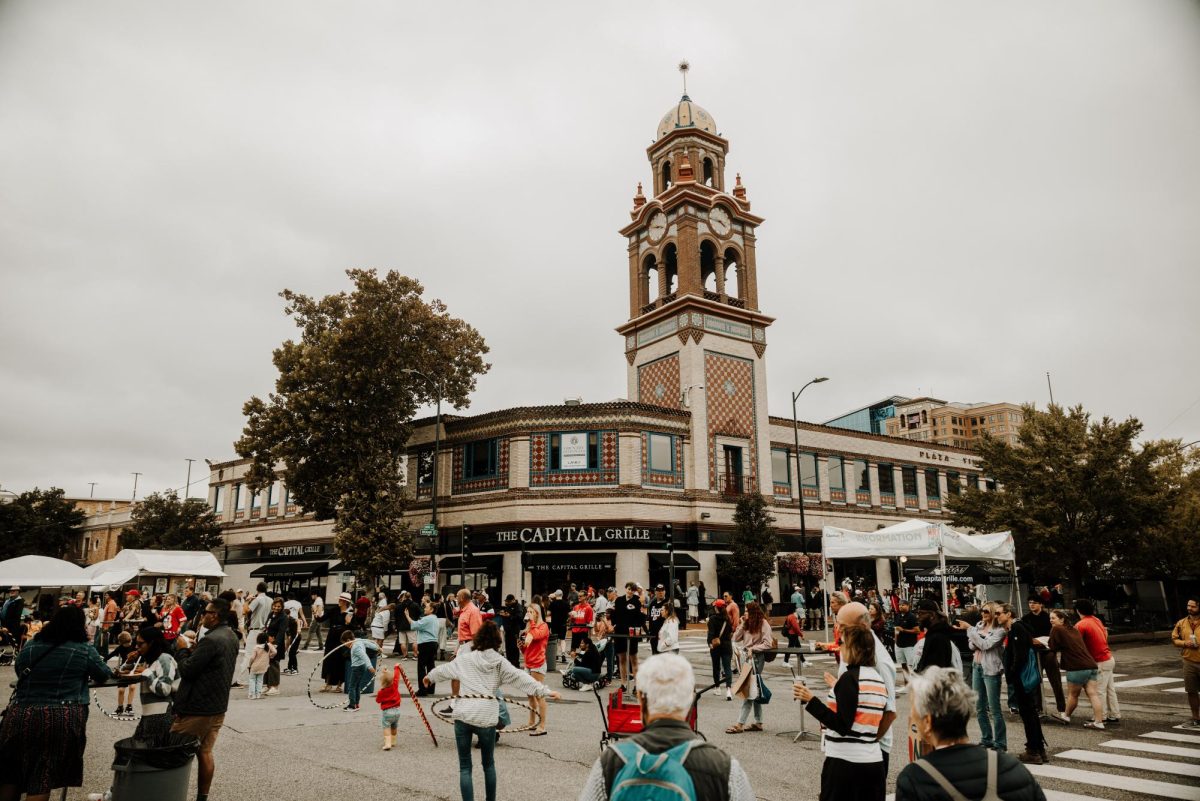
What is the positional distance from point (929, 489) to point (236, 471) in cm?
4515

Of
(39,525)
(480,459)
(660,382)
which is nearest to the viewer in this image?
(480,459)

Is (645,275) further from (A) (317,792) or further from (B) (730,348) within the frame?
(A) (317,792)

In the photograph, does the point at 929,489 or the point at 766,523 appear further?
the point at 929,489

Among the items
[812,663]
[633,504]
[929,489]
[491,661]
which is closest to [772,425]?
[633,504]

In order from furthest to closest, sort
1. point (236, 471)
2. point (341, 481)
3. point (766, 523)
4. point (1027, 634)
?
1. point (236, 471)
2. point (766, 523)
3. point (341, 481)
4. point (1027, 634)

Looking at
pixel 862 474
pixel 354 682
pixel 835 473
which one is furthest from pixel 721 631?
pixel 862 474

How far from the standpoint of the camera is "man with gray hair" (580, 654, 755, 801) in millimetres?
3150

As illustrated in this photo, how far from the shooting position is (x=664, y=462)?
35125 mm

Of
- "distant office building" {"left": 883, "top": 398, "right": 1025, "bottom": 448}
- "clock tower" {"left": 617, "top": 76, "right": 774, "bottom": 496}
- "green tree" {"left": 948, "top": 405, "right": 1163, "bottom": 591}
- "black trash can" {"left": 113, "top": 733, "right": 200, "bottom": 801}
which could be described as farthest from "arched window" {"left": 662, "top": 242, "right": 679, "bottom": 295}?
"distant office building" {"left": 883, "top": 398, "right": 1025, "bottom": 448}

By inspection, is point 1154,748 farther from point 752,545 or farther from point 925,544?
point 752,545

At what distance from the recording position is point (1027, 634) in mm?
10336

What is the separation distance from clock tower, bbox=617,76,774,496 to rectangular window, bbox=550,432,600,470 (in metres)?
4.59

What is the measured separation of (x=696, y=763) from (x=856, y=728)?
7.32 ft

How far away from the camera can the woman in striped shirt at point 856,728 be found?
4.91 m
